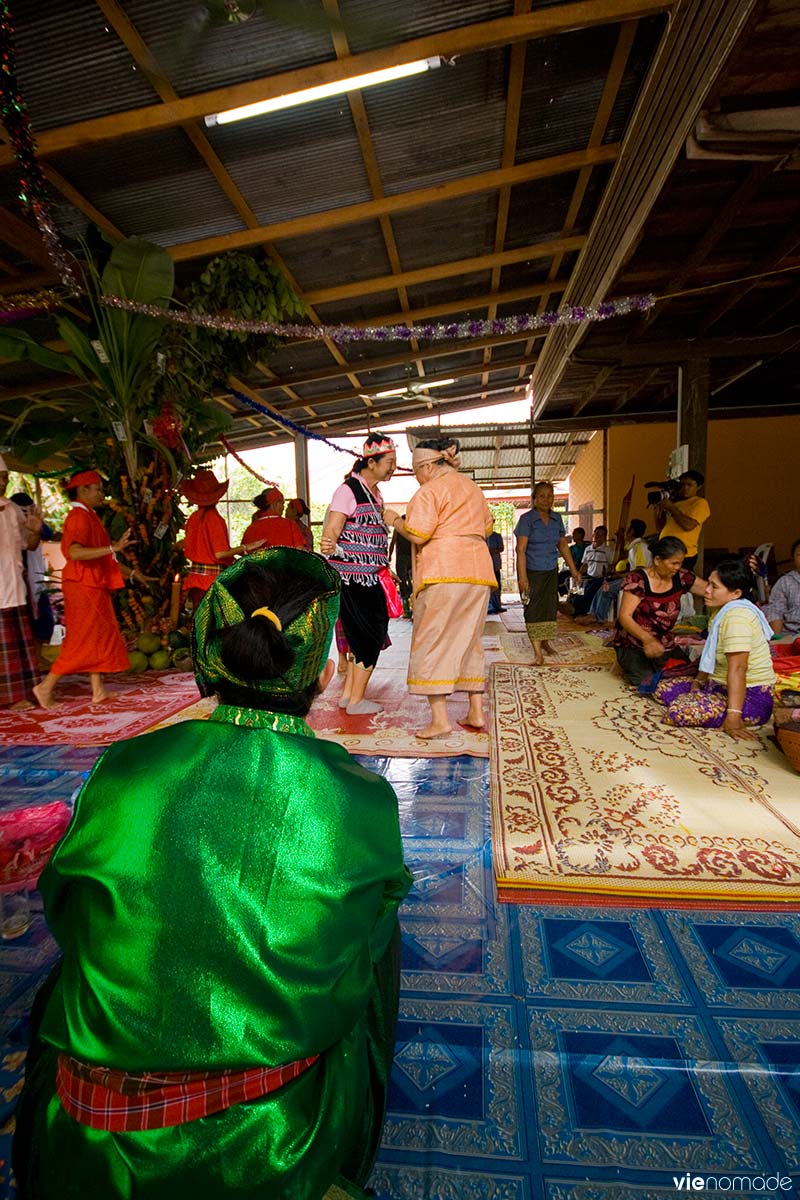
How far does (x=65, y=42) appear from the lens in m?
3.29

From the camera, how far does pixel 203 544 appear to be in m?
5.22

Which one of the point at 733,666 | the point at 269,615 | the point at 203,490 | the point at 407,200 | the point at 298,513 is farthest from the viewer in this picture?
the point at 298,513

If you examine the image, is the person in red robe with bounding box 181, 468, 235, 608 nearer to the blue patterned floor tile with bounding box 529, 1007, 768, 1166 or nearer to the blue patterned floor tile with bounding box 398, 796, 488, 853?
the blue patterned floor tile with bounding box 398, 796, 488, 853

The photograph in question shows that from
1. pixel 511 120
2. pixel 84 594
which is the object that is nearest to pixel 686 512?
pixel 511 120

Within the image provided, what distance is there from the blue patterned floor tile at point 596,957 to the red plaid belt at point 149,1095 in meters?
0.91

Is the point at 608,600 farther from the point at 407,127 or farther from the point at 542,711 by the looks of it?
the point at 407,127

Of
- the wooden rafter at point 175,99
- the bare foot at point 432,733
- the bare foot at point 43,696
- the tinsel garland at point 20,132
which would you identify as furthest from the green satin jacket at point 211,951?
the wooden rafter at point 175,99

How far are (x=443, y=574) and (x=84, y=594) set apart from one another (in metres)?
2.65

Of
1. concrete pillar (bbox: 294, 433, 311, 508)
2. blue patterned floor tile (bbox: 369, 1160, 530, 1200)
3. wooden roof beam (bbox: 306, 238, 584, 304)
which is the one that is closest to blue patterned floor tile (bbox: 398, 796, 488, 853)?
blue patterned floor tile (bbox: 369, 1160, 530, 1200)

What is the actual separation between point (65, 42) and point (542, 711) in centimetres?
464

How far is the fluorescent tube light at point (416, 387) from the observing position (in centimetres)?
1066

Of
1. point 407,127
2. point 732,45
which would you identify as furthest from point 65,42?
point 732,45

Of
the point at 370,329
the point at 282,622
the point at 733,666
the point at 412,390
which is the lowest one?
the point at 733,666

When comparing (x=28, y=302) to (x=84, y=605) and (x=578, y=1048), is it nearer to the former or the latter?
(x=84, y=605)
